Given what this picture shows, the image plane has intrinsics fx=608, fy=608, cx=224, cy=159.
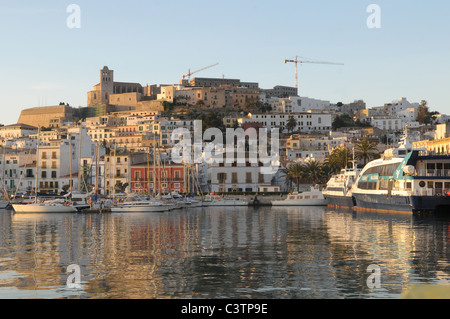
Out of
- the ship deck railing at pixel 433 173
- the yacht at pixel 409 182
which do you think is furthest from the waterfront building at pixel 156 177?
the ship deck railing at pixel 433 173

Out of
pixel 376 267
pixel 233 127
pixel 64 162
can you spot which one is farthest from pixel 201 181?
pixel 376 267

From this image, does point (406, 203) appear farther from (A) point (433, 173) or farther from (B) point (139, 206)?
(B) point (139, 206)

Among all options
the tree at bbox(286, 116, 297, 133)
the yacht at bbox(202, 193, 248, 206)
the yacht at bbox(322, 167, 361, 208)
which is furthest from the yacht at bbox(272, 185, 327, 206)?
the tree at bbox(286, 116, 297, 133)

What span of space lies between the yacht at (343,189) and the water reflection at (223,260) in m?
35.6

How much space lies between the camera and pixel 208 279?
80.0 ft

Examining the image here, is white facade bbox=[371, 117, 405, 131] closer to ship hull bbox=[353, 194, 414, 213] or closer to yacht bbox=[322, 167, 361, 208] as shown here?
yacht bbox=[322, 167, 361, 208]

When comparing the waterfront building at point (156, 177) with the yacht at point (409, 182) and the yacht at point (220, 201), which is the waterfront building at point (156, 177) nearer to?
the yacht at point (220, 201)

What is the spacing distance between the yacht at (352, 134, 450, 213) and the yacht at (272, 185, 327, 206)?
23133 mm

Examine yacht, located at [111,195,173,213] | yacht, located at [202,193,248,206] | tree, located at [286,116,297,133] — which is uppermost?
tree, located at [286,116,297,133]

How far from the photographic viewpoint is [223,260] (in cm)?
2994

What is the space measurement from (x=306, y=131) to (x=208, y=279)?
166 meters

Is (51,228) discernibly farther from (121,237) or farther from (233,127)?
(233,127)

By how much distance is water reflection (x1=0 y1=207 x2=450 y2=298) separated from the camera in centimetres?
2225

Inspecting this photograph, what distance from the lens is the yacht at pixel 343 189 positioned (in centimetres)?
8631
